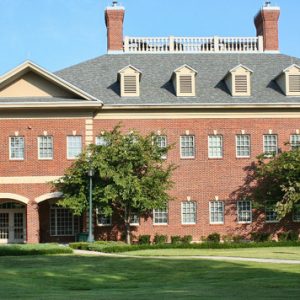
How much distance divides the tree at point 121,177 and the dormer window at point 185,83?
403 centimetres

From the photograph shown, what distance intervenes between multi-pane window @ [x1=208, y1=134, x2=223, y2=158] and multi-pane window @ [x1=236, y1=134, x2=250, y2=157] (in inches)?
38.2

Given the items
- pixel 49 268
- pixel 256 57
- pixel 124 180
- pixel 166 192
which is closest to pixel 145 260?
pixel 49 268

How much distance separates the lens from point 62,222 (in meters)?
41.4

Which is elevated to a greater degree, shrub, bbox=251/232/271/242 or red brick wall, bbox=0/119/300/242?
red brick wall, bbox=0/119/300/242

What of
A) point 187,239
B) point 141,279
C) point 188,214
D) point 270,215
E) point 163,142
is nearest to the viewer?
point 141,279

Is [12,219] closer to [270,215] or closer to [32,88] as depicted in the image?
[32,88]

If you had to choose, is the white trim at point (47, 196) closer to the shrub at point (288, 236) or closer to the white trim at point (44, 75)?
the white trim at point (44, 75)

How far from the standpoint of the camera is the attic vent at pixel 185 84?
138 ft

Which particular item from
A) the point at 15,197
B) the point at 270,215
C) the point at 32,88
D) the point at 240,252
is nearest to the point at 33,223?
the point at 15,197

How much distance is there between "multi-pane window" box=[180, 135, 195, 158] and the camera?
136 ft

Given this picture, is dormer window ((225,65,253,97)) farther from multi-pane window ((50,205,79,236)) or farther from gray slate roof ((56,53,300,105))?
multi-pane window ((50,205,79,236))

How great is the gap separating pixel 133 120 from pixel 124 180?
204 inches

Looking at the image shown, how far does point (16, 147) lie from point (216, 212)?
1172cm

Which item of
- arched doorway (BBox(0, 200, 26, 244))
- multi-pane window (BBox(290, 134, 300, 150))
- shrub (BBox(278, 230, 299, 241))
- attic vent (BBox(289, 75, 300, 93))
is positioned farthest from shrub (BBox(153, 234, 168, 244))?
attic vent (BBox(289, 75, 300, 93))
